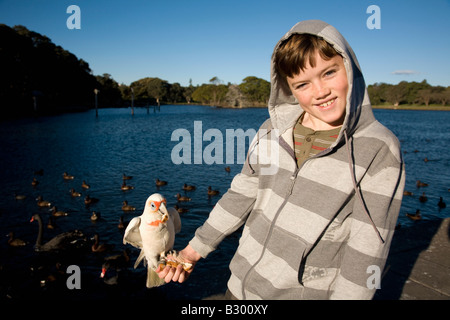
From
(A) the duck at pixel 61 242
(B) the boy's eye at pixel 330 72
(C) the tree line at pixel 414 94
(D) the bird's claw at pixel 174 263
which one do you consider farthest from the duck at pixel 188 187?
(C) the tree line at pixel 414 94

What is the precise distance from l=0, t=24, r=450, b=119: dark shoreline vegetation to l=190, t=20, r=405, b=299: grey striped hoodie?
59120 millimetres

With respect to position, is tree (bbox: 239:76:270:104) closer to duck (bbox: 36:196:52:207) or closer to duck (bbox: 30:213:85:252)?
duck (bbox: 36:196:52:207)

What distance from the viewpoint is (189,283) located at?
22.4ft

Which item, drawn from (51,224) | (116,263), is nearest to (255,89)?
(51,224)

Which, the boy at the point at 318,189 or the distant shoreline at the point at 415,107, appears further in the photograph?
the distant shoreline at the point at 415,107

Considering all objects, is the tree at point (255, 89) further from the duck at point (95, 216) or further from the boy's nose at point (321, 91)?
the boy's nose at point (321, 91)

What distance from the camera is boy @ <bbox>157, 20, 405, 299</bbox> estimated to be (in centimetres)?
137

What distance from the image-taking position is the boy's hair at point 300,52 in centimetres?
153

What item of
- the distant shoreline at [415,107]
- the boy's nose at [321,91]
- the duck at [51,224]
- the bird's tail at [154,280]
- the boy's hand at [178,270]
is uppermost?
the distant shoreline at [415,107]

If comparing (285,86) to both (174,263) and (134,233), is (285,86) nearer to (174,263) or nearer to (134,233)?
(174,263)

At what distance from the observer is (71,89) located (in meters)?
73.1

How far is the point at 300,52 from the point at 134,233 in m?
1.98
